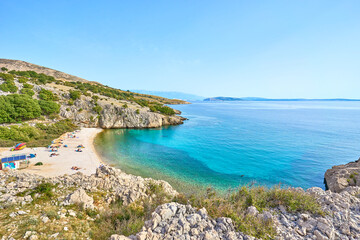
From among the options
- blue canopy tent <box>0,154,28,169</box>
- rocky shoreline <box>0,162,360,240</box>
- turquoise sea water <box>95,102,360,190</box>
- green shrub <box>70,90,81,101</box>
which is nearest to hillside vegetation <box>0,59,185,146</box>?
green shrub <box>70,90,81,101</box>

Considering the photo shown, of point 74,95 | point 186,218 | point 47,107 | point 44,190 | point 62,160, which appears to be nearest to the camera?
point 186,218

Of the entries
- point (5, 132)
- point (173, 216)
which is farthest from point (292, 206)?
point (5, 132)

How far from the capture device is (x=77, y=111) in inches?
2064

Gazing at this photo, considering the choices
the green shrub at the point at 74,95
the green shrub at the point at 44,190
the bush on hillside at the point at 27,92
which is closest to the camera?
the green shrub at the point at 44,190

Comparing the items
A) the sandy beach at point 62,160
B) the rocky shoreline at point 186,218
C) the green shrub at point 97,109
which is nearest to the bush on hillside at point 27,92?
the green shrub at point 97,109

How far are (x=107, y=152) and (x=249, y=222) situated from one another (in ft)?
102

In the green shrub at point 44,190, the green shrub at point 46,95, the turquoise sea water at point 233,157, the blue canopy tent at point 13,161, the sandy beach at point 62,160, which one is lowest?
the turquoise sea water at point 233,157

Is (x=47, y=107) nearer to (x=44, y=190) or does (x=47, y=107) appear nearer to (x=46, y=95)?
(x=46, y=95)

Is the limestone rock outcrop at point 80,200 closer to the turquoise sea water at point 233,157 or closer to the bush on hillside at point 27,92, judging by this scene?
the turquoise sea water at point 233,157

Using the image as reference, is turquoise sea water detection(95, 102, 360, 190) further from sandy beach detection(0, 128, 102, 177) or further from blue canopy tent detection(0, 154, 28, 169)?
blue canopy tent detection(0, 154, 28, 169)

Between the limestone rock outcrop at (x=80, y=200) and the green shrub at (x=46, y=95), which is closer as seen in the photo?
the limestone rock outcrop at (x=80, y=200)

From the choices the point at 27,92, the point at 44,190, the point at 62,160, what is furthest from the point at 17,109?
the point at 44,190

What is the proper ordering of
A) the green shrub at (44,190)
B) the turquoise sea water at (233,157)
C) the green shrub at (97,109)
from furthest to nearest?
the green shrub at (97,109)
the turquoise sea water at (233,157)
the green shrub at (44,190)

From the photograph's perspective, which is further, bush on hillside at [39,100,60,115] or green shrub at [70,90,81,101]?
green shrub at [70,90,81,101]
